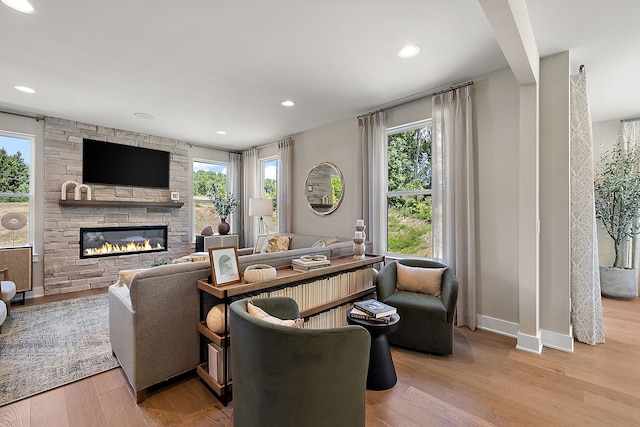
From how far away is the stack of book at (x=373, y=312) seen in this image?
6.57 feet

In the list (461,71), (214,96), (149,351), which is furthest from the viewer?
(214,96)

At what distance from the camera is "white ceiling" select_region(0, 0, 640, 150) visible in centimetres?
201

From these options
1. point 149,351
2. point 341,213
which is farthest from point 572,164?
point 149,351

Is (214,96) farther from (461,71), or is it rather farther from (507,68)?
(507,68)

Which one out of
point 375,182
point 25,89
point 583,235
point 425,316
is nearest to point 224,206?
point 25,89

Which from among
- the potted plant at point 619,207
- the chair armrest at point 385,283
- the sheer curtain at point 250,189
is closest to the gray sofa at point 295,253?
the chair armrest at point 385,283

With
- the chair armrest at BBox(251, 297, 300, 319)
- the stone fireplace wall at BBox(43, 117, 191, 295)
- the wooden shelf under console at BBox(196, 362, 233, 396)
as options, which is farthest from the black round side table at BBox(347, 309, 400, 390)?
the stone fireplace wall at BBox(43, 117, 191, 295)

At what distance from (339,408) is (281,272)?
1.28 meters

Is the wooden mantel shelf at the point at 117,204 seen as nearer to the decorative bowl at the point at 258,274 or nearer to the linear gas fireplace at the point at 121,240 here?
the linear gas fireplace at the point at 121,240

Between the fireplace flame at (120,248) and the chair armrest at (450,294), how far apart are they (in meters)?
5.12

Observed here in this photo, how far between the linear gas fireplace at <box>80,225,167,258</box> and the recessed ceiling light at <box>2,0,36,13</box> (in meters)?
3.63

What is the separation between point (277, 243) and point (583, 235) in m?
3.86

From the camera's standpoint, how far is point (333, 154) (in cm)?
464

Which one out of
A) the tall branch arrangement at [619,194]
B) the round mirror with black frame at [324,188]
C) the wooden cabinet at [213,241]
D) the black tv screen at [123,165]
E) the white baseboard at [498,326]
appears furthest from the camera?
the wooden cabinet at [213,241]
